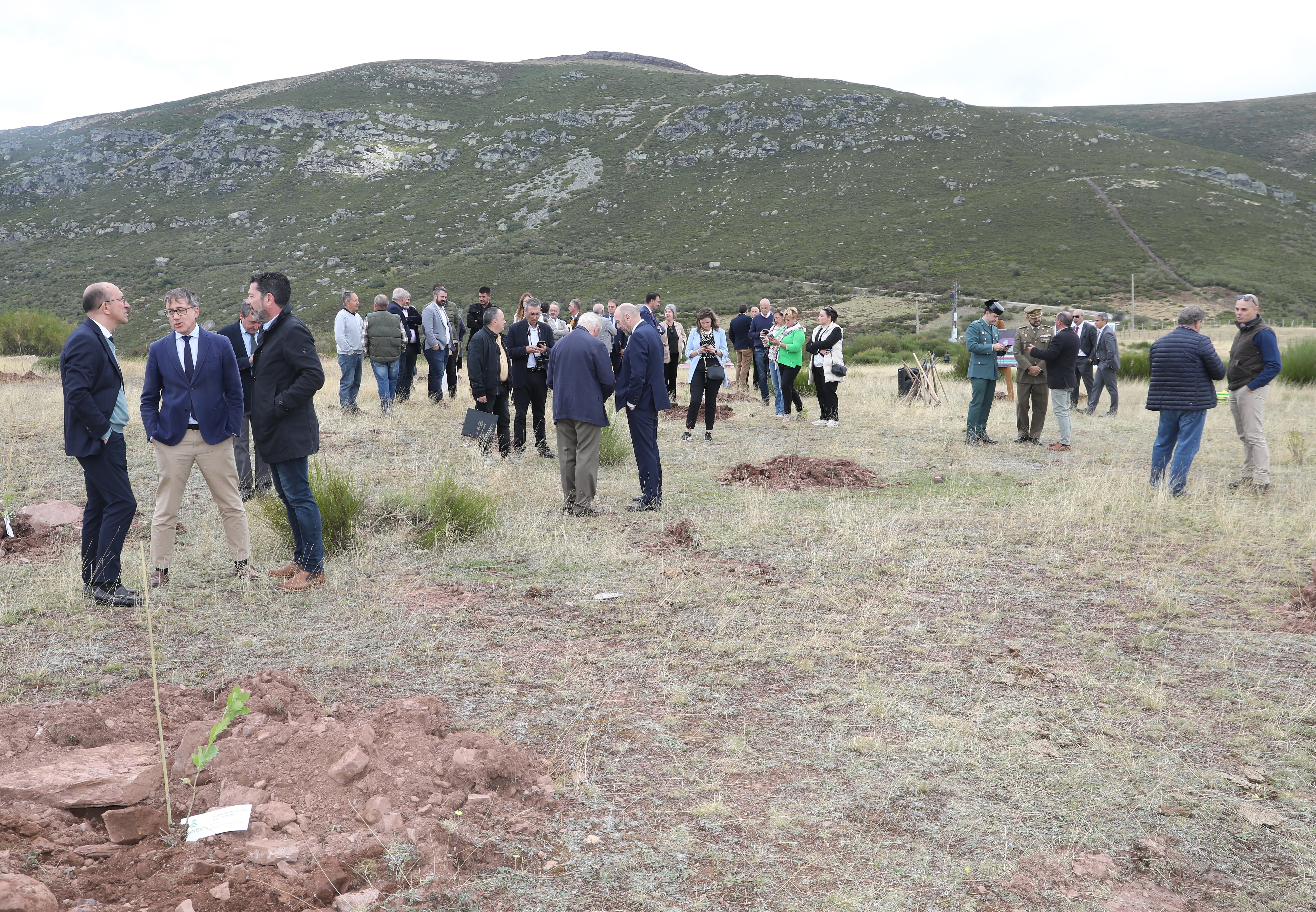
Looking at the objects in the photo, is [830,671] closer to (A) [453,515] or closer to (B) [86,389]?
(A) [453,515]

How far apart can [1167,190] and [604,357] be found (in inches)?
2811

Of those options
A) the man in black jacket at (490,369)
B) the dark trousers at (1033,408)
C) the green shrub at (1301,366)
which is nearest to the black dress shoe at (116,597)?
the man in black jacket at (490,369)

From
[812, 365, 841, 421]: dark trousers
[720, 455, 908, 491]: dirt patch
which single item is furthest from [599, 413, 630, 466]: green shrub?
[812, 365, 841, 421]: dark trousers

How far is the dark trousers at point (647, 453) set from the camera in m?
8.06

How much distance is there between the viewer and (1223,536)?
6898 millimetres

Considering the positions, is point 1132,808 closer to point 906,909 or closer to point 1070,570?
point 906,909

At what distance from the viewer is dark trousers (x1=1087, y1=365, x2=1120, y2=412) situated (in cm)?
1460

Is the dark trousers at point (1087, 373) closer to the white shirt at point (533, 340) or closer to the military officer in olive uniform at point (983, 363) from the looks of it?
the military officer in olive uniform at point (983, 363)

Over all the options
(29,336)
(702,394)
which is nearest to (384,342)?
(702,394)

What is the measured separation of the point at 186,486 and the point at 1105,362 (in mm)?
14299

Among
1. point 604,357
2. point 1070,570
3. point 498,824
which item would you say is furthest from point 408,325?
point 498,824

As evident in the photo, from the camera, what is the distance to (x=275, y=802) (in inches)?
114

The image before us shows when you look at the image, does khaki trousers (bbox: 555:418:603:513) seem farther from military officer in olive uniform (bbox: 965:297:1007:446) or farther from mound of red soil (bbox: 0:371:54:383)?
mound of red soil (bbox: 0:371:54:383)

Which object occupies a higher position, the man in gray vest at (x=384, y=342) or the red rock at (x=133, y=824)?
the man in gray vest at (x=384, y=342)
